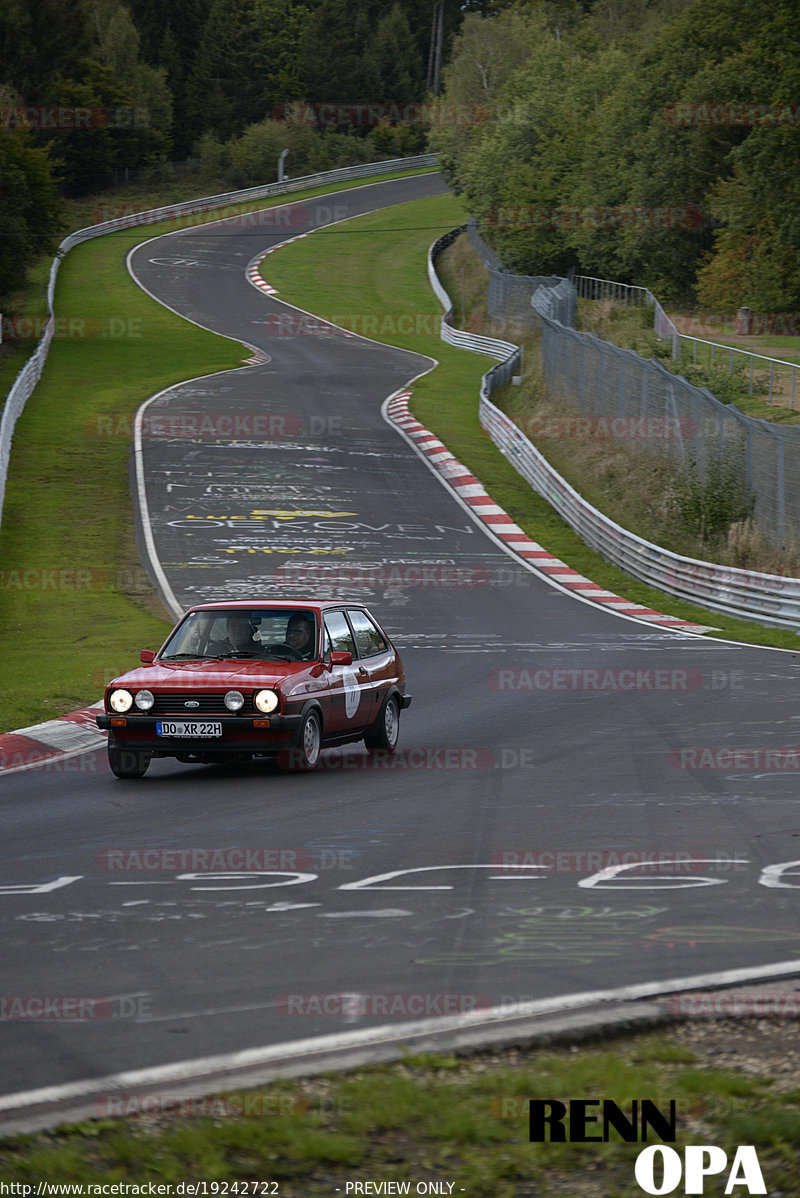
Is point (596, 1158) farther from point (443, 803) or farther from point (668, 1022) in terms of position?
point (443, 803)

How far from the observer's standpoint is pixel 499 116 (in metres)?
72.1

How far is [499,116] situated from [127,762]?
6571 centimetres

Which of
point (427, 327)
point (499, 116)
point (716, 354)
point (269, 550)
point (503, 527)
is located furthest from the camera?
point (499, 116)

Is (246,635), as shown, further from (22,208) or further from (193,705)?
(22,208)

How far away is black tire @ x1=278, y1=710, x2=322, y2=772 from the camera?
1220 cm

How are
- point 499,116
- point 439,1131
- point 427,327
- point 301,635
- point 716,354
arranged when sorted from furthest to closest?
1. point 499,116
2. point 427,327
3. point 716,354
4. point 301,635
5. point 439,1131

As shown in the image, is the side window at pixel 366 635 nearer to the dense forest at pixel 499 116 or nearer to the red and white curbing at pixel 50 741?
the red and white curbing at pixel 50 741

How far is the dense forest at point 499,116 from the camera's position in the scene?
53219 millimetres

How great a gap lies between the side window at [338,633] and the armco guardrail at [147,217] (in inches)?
770

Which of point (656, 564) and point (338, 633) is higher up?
point (338, 633)

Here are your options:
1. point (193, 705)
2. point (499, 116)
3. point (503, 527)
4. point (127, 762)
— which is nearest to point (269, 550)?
point (503, 527)

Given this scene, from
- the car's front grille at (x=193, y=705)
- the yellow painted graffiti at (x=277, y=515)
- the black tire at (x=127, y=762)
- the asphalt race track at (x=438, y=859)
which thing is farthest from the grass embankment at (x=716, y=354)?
the black tire at (x=127, y=762)

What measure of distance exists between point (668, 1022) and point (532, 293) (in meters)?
55.7

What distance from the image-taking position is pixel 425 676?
19.0m
